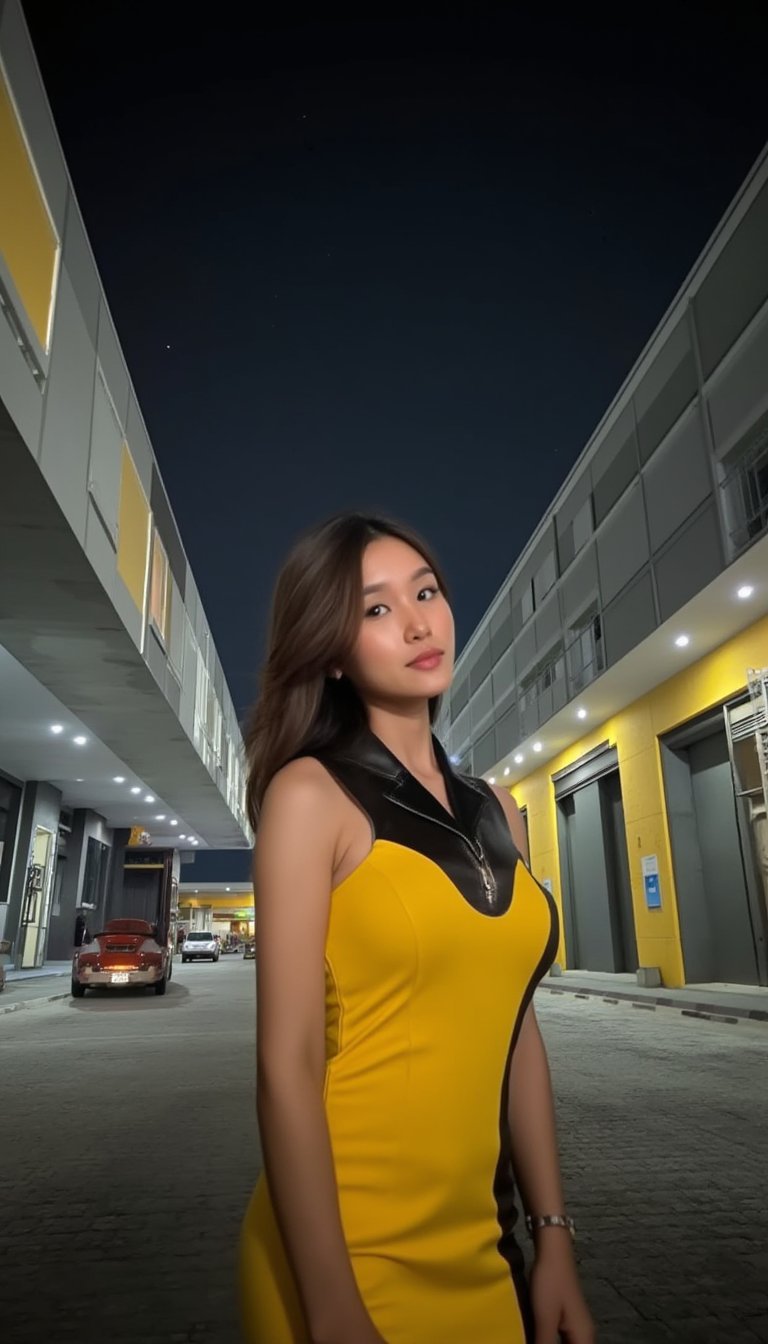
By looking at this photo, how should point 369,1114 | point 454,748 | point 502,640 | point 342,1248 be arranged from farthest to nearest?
point 454,748 → point 502,640 → point 369,1114 → point 342,1248

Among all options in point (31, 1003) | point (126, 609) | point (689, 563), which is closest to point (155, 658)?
point (126, 609)

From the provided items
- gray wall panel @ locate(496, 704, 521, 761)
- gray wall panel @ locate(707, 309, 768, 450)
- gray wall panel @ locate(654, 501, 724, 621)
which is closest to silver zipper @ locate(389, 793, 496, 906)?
gray wall panel @ locate(654, 501, 724, 621)

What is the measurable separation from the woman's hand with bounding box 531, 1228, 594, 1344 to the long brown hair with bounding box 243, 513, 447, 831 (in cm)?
85

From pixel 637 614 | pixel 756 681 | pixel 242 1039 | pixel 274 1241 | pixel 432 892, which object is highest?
pixel 637 614

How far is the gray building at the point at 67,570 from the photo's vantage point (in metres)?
8.27

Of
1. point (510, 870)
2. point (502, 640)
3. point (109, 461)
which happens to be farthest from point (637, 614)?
point (510, 870)

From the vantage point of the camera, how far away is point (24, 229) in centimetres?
838

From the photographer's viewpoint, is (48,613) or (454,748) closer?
(48,613)

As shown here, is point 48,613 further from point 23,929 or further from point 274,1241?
point 23,929

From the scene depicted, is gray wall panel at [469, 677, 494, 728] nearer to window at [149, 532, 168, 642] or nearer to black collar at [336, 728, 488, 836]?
window at [149, 532, 168, 642]

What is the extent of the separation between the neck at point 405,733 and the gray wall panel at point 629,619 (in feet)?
46.8

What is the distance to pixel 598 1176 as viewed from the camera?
13.0 ft

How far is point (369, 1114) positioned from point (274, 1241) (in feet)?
0.75

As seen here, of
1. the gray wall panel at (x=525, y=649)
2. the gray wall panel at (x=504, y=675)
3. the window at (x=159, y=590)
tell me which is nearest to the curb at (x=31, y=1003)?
the window at (x=159, y=590)
